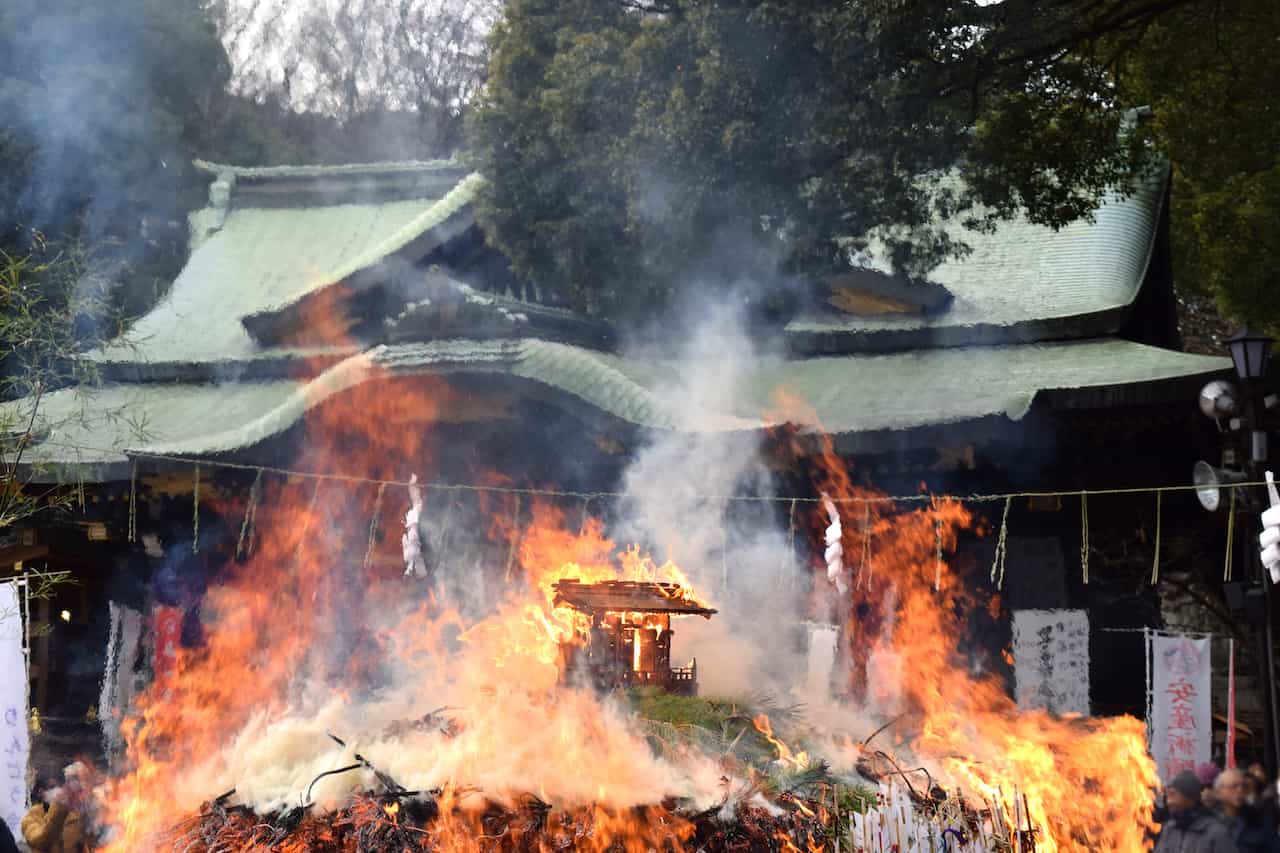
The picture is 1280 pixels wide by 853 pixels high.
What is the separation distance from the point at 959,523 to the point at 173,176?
15.8 meters

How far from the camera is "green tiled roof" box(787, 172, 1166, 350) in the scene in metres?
13.3

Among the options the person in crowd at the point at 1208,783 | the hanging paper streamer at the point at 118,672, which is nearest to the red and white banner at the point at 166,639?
the hanging paper streamer at the point at 118,672

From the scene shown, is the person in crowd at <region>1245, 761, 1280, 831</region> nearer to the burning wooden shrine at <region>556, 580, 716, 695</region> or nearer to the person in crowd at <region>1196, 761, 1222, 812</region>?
the person in crowd at <region>1196, 761, 1222, 812</region>

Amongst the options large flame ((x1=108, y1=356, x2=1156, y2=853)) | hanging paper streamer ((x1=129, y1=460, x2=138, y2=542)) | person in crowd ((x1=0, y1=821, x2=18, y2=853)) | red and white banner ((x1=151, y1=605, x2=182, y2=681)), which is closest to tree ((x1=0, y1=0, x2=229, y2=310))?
hanging paper streamer ((x1=129, y1=460, x2=138, y2=542))

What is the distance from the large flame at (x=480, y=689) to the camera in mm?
8625

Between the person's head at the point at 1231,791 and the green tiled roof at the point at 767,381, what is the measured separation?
3533 mm

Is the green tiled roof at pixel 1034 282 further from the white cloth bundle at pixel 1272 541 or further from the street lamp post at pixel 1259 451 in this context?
the white cloth bundle at pixel 1272 541

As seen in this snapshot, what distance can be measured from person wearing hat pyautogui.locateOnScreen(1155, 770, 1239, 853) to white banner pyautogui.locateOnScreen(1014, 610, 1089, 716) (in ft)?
11.5

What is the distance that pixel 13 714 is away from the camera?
35.2ft

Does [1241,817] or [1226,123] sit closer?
[1241,817]

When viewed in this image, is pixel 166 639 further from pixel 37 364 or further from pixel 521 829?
pixel 521 829

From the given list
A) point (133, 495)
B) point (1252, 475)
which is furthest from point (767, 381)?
point (133, 495)

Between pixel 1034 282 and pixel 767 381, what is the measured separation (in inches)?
131

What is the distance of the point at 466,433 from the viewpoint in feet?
43.4
